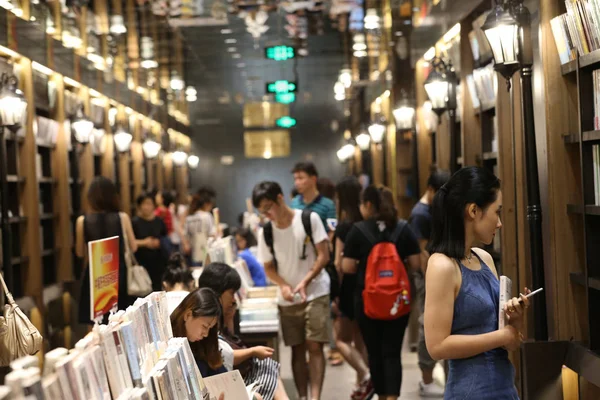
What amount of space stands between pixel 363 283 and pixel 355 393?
0.98 meters

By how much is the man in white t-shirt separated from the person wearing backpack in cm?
36

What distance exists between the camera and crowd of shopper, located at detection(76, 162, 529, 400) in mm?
2938

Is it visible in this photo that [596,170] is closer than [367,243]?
Yes

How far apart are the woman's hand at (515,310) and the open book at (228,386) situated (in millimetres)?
1247

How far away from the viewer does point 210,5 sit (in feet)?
37.4

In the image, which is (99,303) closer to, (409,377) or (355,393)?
(355,393)

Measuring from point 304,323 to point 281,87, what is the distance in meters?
10.9

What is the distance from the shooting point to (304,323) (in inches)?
254

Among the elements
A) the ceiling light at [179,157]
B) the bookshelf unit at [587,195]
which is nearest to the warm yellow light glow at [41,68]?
the bookshelf unit at [587,195]

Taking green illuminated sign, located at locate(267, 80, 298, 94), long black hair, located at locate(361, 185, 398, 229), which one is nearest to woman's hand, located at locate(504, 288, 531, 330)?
long black hair, located at locate(361, 185, 398, 229)

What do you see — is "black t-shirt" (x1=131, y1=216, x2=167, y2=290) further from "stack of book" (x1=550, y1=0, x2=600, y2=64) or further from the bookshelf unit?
"stack of book" (x1=550, y1=0, x2=600, y2=64)

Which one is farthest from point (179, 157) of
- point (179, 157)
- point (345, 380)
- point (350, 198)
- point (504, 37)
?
point (504, 37)

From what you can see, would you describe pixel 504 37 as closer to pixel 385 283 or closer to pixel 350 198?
pixel 385 283

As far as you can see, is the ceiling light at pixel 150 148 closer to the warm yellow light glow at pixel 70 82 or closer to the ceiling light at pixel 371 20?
the warm yellow light glow at pixel 70 82
